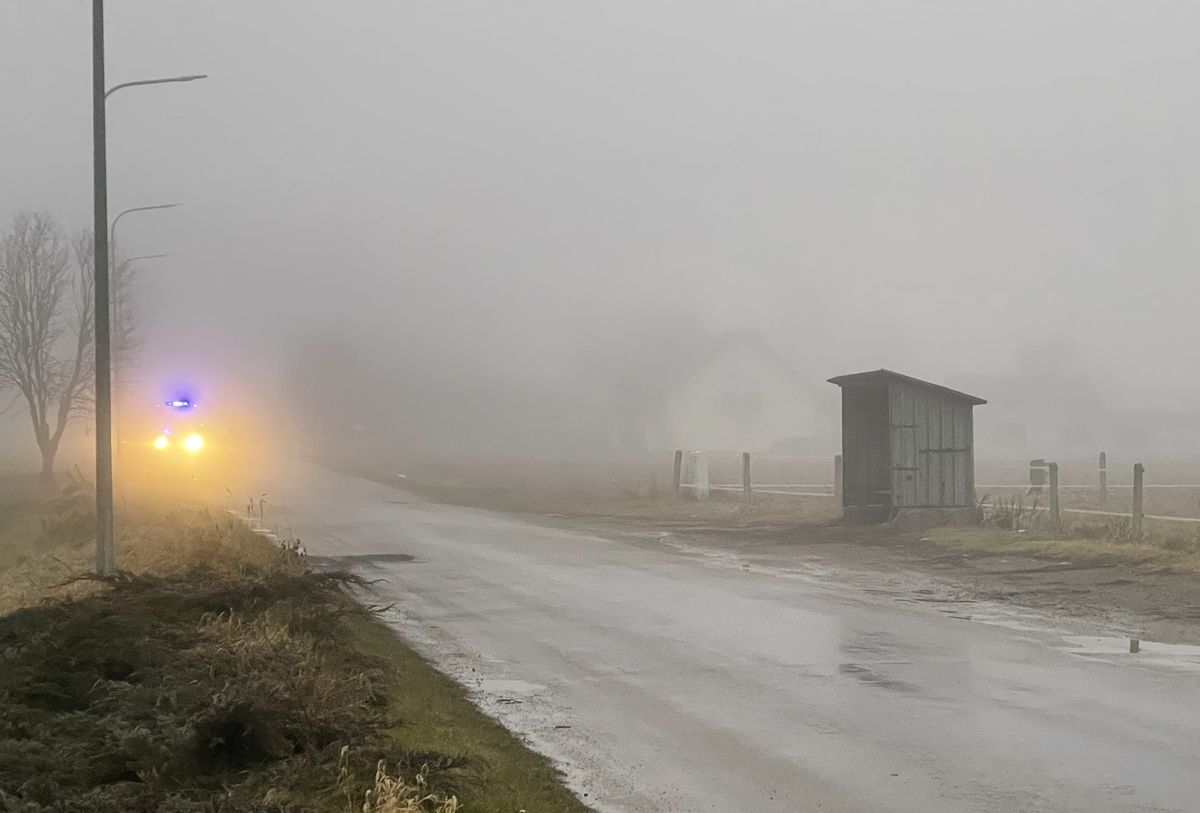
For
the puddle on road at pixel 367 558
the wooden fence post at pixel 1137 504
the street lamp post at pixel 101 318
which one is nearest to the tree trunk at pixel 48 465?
the puddle on road at pixel 367 558

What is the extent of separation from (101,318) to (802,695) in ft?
35.6

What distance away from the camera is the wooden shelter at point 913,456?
26953 mm

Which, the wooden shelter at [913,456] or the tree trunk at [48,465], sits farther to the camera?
the tree trunk at [48,465]

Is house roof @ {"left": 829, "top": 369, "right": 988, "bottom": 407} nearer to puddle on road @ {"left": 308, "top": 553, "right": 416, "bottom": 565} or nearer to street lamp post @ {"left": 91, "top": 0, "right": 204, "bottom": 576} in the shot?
puddle on road @ {"left": 308, "top": 553, "right": 416, "bottom": 565}

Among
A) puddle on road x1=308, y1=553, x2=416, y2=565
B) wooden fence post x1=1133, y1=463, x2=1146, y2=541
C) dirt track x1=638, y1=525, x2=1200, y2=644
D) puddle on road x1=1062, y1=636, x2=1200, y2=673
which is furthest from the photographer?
puddle on road x1=308, y1=553, x2=416, y2=565

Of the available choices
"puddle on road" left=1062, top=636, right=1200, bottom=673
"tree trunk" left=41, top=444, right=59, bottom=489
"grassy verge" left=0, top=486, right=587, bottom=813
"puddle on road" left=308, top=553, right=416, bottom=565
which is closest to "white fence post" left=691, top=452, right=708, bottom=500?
"puddle on road" left=308, top=553, right=416, bottom=565

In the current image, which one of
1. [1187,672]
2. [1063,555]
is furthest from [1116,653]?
[1063,555]

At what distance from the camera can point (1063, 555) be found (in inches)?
817

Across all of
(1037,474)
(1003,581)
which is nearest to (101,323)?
(1003,581)

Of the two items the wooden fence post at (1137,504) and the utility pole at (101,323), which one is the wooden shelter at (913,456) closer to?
the wooden fence post at (1137,504)

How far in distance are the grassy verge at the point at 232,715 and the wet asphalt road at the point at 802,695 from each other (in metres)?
0.72

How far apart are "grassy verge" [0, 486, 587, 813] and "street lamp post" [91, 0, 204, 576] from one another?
4.36 meters

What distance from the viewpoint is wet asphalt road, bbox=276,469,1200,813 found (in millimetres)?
7816

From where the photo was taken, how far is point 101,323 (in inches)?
665
